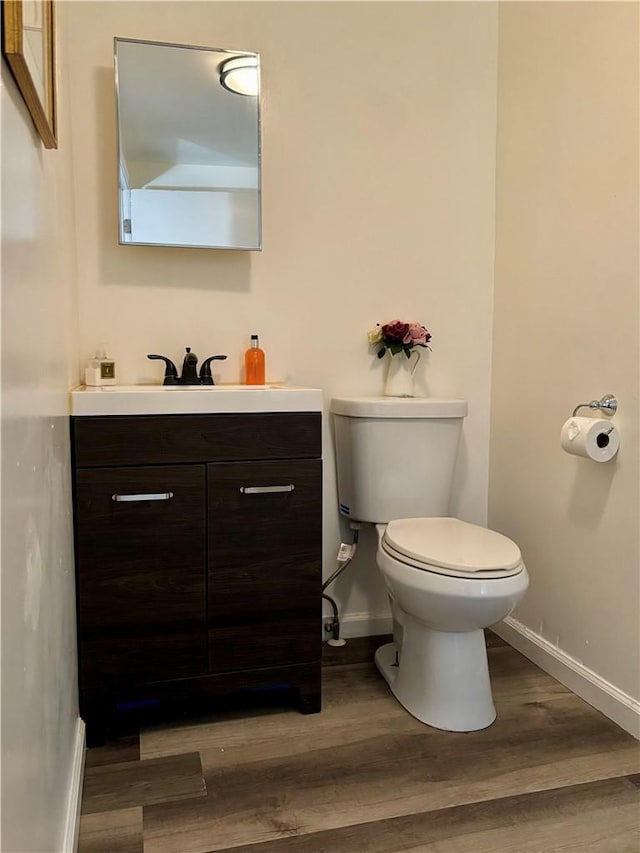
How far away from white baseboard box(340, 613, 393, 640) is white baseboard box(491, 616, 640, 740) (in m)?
0.40

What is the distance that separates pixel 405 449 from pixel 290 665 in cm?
70

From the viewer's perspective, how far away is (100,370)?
1.87m

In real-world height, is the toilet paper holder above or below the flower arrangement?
below

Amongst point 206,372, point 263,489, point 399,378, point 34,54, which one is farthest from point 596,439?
point 34,54

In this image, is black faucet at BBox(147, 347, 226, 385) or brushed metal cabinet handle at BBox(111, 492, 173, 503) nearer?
brushed metal cabinet handle at BBox(111, 492, 173, 503)

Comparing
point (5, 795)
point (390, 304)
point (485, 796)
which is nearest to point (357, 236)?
point (390, 304)

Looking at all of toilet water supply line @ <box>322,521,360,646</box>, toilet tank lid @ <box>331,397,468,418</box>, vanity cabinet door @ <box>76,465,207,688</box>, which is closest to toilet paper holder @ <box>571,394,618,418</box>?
toilet tank lid @ <box>331,397,468,418</box>

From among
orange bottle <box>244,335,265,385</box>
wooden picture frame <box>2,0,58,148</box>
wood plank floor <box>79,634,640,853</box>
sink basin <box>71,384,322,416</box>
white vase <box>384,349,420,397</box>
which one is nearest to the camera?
wooden picture frame <box>2,0,58,148</box>

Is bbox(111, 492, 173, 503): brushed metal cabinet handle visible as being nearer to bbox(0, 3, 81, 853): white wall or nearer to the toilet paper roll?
bbox(0, 3, 81, 853): white wall

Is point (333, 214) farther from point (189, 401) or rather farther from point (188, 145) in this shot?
point (189, 401)

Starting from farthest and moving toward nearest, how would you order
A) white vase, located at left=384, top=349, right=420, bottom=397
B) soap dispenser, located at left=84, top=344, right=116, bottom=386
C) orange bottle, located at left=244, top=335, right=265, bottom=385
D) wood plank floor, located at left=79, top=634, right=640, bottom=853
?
1. white vase, located at left=384, top=349, right=420, bottom=397
2. orange bottle, located at left=244, top=335, right=265, bottom=385
3. soap dispenser, located at left=84, top=344, right=116, bottom=386
4. wood plank floor, located at left=79, top=634, right=640, bottom=853

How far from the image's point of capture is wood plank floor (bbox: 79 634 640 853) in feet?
4.23

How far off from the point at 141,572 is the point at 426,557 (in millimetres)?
708

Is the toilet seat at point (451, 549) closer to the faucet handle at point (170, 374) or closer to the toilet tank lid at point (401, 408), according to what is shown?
the toilet tank lid at point (401, 408)
